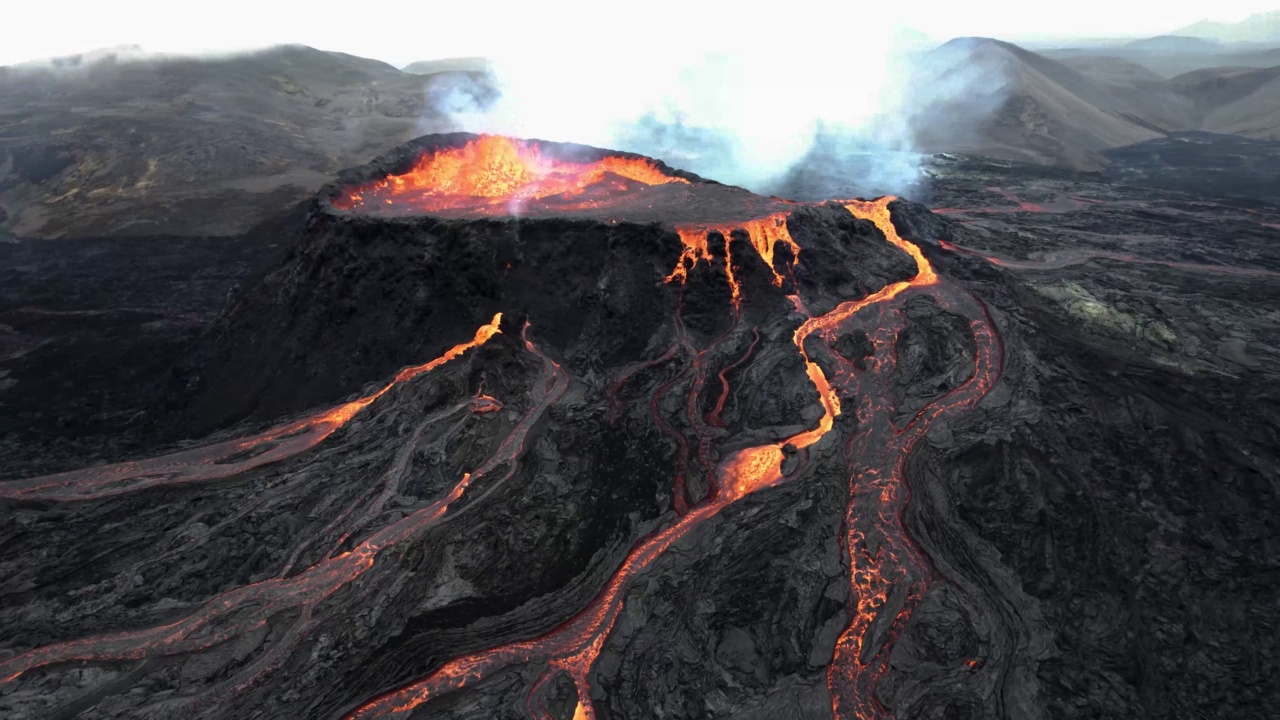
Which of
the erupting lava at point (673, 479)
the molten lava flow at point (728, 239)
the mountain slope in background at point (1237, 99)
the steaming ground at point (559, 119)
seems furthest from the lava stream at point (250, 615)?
the mountain slope in background at point (1237, 99)

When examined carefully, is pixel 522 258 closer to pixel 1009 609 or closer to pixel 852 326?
pixel 852 326

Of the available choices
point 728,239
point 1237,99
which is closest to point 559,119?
point 728,239

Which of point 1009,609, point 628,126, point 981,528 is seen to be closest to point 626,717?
point 1009,609

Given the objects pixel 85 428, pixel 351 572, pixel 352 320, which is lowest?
pixel 351 572

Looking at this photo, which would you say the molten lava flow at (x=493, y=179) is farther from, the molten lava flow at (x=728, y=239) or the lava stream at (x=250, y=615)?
the lava stream at (x=250, y=615)

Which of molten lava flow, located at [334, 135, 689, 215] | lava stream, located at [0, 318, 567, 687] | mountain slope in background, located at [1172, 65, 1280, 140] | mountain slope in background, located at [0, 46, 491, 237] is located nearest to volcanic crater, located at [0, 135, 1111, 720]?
lava stream, located at [0, 318, 567, 687]
